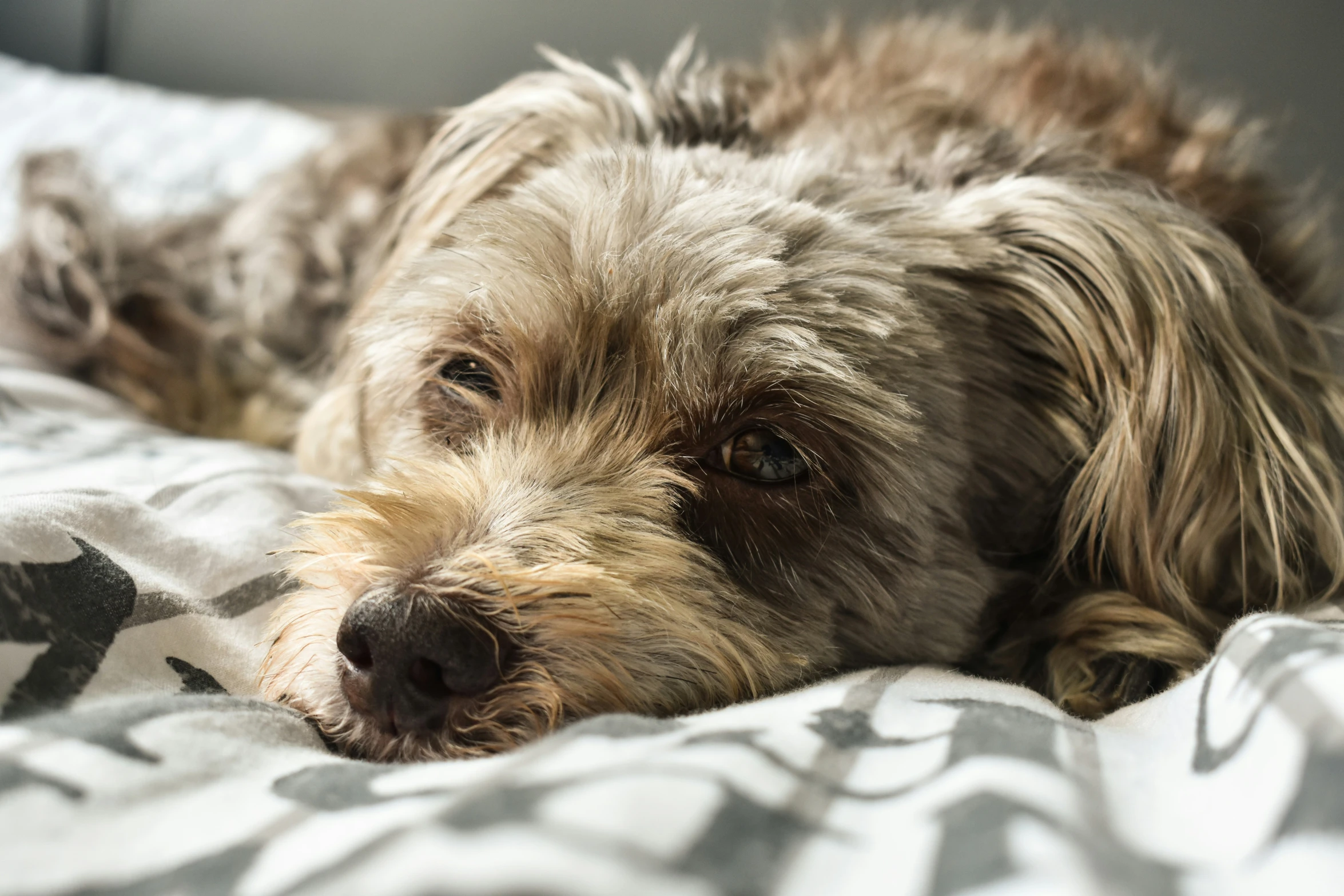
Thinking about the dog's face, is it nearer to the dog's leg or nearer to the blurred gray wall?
the dog's leg

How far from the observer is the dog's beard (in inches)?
44.4

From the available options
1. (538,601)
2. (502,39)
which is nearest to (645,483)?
(538,601)

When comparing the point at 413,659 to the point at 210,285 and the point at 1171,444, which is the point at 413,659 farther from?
the point at 210,285

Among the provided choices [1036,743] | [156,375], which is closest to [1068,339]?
[1036,743]

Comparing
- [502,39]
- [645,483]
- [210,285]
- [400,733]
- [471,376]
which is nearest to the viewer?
[400,733]

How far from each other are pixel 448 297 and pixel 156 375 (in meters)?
1.25

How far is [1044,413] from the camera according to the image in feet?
5.43

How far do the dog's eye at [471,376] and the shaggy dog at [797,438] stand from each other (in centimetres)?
3

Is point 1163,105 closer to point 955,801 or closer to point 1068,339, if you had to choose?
point 1068,339

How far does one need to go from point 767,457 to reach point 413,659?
0.56 metres

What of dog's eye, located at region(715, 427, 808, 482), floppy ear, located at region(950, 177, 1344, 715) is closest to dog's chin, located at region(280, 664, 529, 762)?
dog's eye, located at region(715, 427, 808, 482)

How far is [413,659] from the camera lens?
1122 mm

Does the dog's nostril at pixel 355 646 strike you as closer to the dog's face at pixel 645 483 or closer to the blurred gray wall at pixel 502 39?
the dog's face at pixel 645 483

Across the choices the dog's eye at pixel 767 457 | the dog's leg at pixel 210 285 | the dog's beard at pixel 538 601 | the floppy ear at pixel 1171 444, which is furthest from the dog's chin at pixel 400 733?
the dog's leg at pixel 210 285
